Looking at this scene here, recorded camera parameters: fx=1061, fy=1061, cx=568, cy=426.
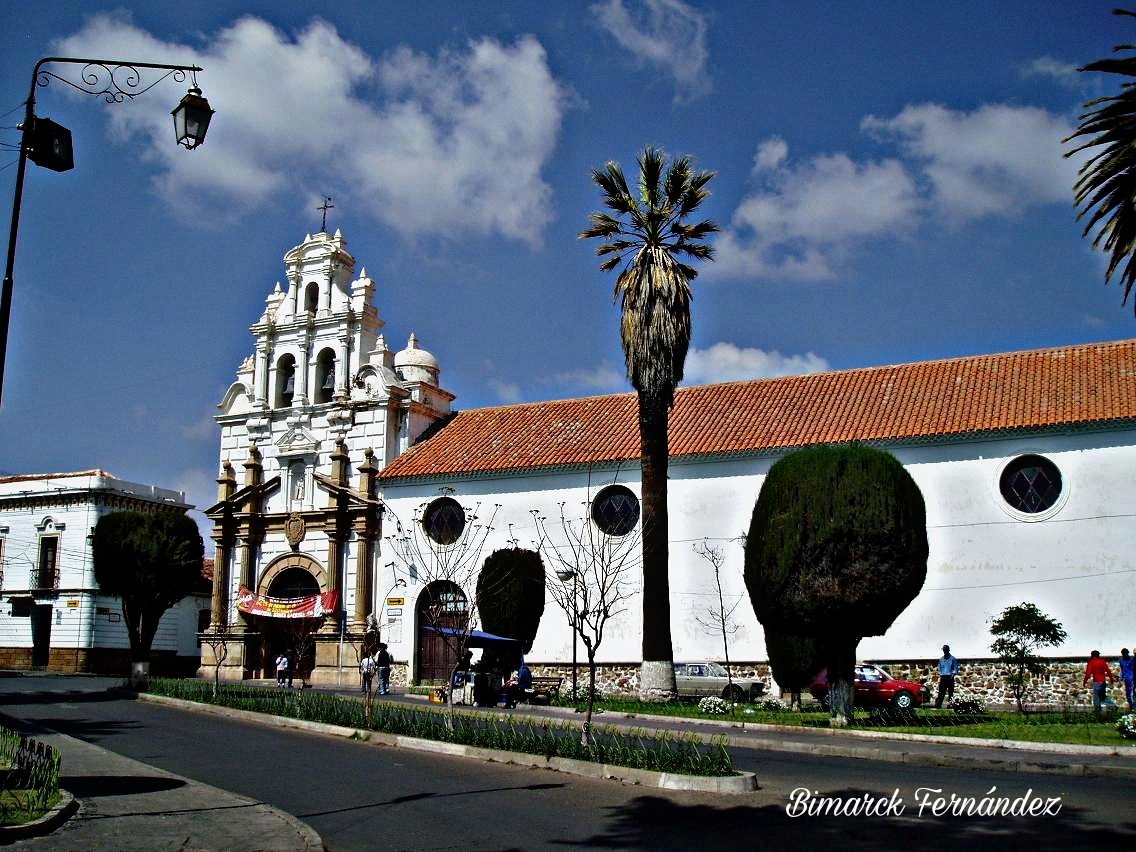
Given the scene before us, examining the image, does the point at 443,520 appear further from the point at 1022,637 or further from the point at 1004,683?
the point at 1022,637

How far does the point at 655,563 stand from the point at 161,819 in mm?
16534

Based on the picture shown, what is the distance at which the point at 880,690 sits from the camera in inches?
1045

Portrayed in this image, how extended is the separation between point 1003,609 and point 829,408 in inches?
306

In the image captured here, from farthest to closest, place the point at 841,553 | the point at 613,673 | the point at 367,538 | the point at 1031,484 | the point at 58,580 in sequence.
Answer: the point at 58,580 < the point at 367,538 < the point at 613,673 < the point at 1031,484 < the point at 841,553

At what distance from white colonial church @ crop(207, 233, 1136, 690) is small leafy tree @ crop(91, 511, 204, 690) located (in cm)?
351

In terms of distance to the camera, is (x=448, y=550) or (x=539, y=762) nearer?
(x=539, y=762)

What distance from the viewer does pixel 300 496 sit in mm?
38406

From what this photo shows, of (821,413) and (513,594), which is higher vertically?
(821,413)

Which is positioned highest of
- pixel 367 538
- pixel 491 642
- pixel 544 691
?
pixel 367 538

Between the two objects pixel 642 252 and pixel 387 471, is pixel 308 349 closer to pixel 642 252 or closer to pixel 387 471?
pixel 387 471

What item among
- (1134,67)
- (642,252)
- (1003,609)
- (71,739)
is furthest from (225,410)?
(1134,67)

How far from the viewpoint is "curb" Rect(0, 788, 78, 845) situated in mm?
8875

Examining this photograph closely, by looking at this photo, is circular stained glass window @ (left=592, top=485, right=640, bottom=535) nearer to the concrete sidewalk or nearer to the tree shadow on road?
the concrete sidewalk

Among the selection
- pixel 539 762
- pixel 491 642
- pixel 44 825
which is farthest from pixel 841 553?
pixel 44 825
